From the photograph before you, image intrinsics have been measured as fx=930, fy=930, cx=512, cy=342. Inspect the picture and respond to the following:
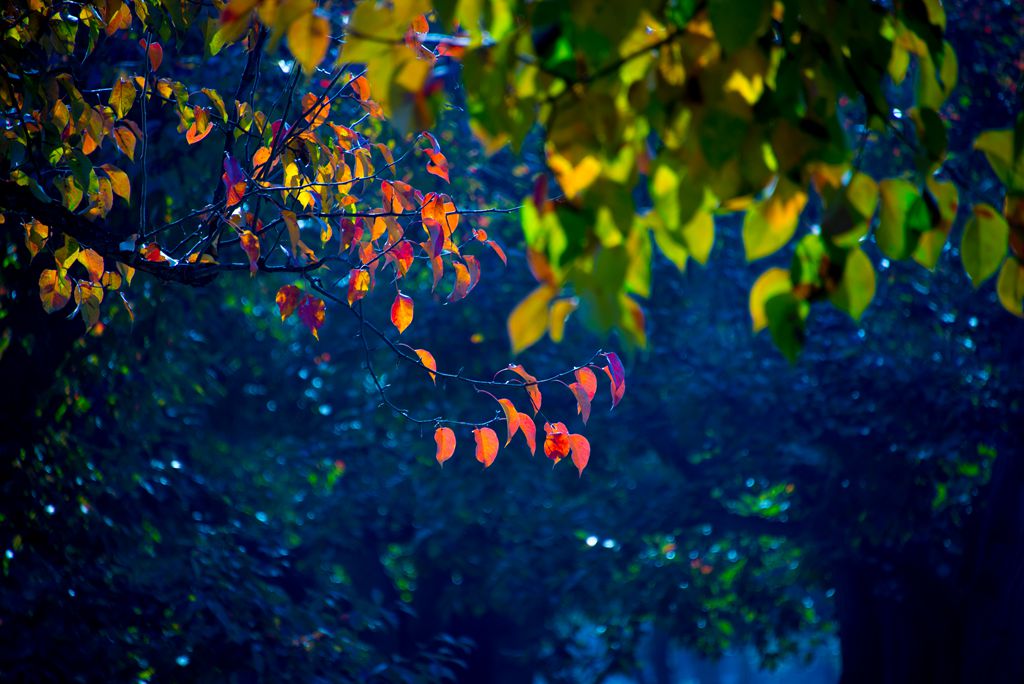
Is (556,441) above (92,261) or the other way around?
the other way around

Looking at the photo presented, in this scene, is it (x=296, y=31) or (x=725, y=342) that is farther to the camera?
(x=725, y=342)

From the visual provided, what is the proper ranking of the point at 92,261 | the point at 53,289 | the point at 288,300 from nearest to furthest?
the point at 288,300
the point at 92,261
the point at 53,289

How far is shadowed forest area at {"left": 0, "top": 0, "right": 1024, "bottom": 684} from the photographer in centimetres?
151

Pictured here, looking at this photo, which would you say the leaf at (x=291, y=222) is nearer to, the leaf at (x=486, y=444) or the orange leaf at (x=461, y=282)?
the orange leaf at (x=461, y=282)

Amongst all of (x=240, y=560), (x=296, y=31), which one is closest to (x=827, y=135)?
(x=296, y=31)

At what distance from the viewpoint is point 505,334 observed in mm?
10055

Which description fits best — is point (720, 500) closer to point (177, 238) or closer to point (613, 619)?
point (613, 619)

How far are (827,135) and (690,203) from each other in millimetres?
237

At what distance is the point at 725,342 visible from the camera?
10.7 meters

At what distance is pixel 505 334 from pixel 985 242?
850 centimetres

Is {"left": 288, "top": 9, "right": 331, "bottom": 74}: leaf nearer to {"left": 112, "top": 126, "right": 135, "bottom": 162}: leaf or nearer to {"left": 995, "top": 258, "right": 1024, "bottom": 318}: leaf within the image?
{"left": 995, "top": 258, "right": 1024, "bottom": 318}: leaf

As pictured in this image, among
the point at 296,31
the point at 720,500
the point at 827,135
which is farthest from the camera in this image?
the point at 720,500

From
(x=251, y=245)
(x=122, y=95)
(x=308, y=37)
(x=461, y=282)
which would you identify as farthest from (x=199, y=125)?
(x=308, y=37)

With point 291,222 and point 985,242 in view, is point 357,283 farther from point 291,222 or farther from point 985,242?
point 985,242
